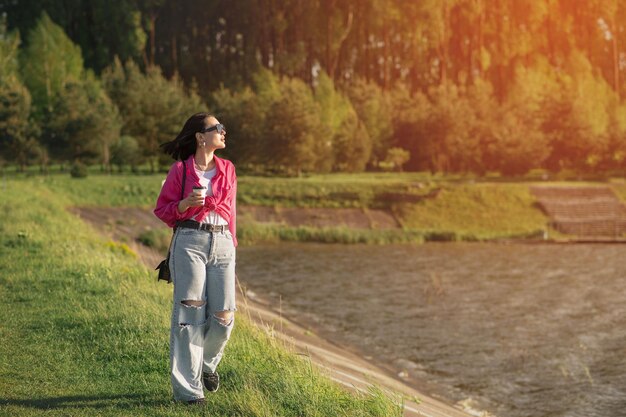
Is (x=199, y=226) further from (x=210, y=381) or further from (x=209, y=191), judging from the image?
(x=210, y=381)

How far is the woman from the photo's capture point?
834cm

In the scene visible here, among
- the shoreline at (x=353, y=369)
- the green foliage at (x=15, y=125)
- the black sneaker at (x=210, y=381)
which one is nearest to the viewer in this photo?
the black sneaker at (x=210, y=381)

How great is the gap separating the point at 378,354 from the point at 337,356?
269 cm

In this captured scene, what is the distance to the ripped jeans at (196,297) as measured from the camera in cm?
833

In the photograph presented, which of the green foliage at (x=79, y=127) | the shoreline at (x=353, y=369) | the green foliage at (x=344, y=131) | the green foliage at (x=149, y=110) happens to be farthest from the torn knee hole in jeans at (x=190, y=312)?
the green foliage at (x=344, y=131)

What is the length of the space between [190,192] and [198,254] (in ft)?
1.90

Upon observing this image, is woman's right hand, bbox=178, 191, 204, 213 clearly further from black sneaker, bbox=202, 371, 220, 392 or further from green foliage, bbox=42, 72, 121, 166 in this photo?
green foliage, bbox=42, 72, 121, 166

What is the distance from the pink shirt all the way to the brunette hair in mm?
94

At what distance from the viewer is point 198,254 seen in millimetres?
8352

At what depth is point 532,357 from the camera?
1977 cm

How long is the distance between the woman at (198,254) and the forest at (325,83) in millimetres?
54129

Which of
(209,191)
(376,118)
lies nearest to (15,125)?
(376,118)

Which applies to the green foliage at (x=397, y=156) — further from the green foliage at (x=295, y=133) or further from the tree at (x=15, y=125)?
the tree at (x=15, y=125)

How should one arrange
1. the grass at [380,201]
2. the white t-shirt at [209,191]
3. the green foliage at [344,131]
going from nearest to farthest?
the white t-shirt at [209,191]
the grass at [380,201]
the green foliage at [344,131]
